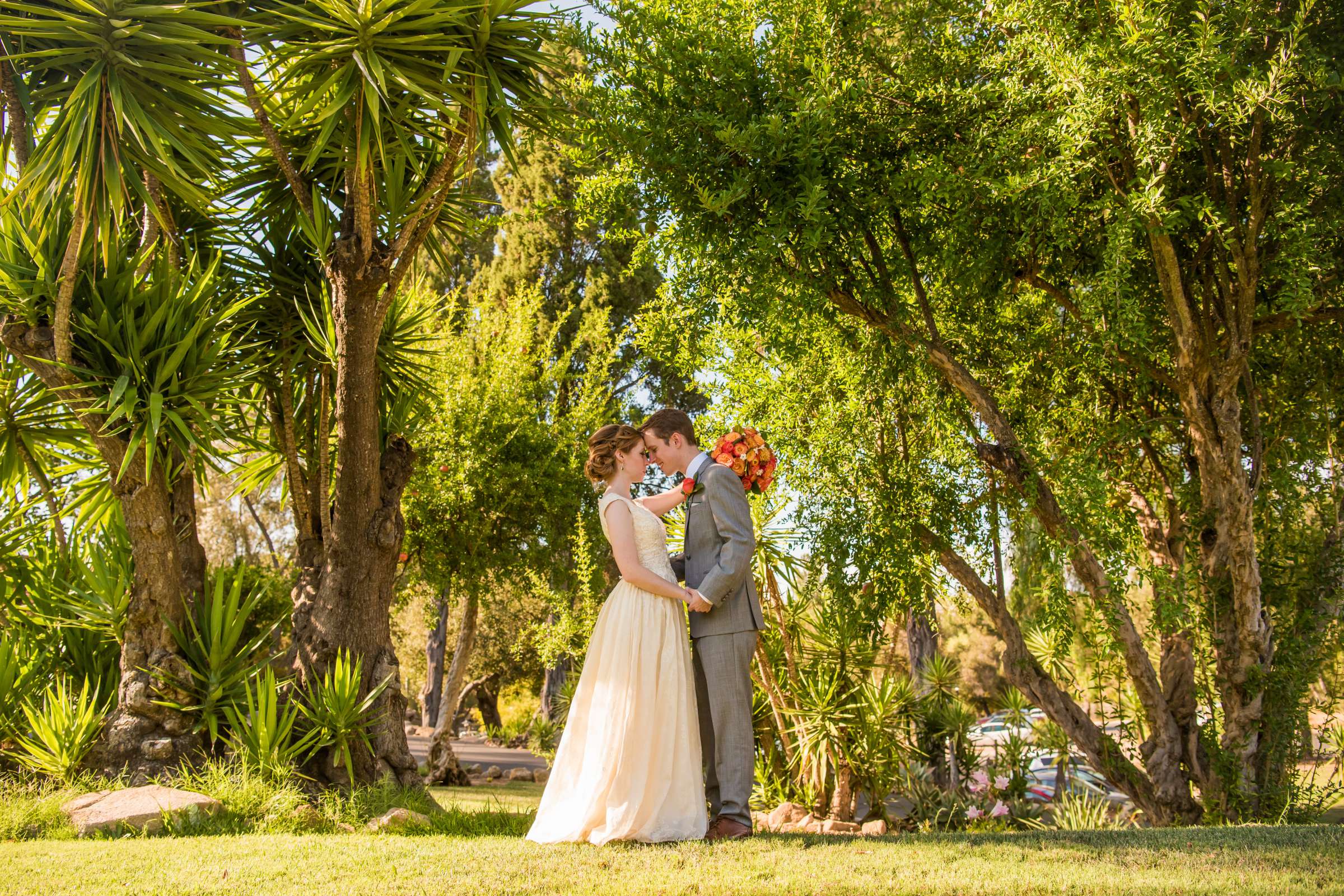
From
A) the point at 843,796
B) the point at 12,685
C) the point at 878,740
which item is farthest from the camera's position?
the point at 878,740

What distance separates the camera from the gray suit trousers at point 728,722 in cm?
482

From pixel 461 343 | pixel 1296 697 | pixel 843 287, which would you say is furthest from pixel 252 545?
pixel 1296 697

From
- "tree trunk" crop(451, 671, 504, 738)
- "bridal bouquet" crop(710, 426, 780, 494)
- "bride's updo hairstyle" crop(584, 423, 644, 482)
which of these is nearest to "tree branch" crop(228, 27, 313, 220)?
"bride's updo hairstyle" crop(584, 423, 644, 482)

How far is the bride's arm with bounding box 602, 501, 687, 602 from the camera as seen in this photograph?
195 inches

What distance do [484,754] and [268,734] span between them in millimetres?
15266

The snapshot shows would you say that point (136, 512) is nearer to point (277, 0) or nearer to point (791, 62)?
point (277, 0)

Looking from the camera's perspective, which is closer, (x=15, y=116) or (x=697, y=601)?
(x=697, y=601)

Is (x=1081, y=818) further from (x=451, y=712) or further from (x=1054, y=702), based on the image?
(x=451, y=712)

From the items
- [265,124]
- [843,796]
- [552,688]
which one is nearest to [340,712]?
[265,124]

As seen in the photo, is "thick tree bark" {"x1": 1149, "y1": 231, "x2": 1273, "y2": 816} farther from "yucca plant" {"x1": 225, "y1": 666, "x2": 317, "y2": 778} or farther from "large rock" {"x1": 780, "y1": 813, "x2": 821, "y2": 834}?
"yucca plant" {"x1": 225, "y1": 666, "x2": 317, "y2": 778}

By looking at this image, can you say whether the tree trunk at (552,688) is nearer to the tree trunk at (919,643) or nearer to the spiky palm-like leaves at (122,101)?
the tree trunk at (919,643)

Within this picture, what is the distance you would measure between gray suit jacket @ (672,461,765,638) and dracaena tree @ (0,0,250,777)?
156 inches

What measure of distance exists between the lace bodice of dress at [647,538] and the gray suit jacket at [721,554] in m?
0.14

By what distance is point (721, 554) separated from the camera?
4848 millimetres
